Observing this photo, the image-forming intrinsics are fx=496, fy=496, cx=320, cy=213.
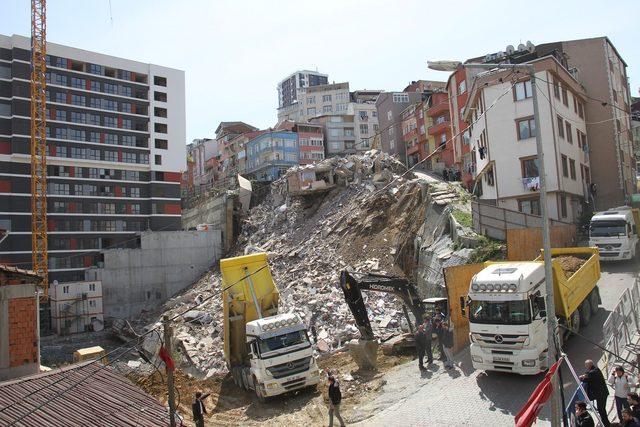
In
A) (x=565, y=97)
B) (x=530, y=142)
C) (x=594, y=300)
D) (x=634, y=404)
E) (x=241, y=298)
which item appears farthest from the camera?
(x=565, y=97)

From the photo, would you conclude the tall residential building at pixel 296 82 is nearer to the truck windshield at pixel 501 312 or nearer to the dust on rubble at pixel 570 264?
the dust on rubble at pixel 570 264

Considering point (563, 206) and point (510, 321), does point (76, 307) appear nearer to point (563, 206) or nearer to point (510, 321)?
point (563, 206)

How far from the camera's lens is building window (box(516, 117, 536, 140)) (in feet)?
100

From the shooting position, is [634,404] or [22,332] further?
[22,332]

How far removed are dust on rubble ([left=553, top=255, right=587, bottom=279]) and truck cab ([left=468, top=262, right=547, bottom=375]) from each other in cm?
272

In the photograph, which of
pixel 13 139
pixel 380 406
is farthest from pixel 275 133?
pixel 380 406

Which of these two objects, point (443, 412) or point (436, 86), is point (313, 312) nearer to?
point (443, 412)

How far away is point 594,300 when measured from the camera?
1769cm

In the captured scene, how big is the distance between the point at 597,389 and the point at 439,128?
49106 mm

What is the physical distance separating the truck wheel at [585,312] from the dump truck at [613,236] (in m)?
9.25

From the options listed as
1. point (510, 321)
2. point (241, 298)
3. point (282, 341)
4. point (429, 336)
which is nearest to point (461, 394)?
point (510, 321)

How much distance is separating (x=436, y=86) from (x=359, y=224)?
50246 millimetres

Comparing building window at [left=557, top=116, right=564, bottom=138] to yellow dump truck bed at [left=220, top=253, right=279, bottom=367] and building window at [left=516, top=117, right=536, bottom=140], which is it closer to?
building window at [left=516, top=117, right=536, bottom=140]

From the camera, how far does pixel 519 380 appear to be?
13820 millimetres
